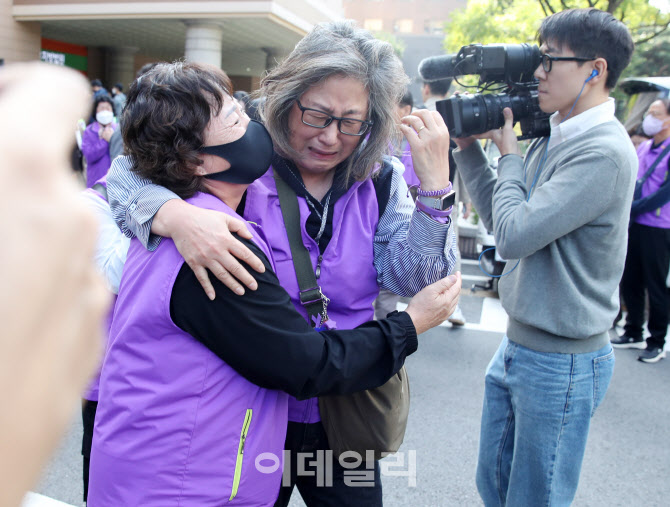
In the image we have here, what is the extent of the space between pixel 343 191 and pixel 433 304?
40 cm

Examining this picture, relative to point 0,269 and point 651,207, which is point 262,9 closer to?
point 651,207

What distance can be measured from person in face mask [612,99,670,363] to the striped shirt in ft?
12.4

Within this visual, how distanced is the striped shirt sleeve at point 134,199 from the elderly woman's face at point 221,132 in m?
0.11

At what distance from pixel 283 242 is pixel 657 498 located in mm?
2566

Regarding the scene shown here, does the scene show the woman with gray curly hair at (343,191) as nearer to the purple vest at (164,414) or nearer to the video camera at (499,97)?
the purple vest at (164,414)

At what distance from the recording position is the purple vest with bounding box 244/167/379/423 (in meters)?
1.47

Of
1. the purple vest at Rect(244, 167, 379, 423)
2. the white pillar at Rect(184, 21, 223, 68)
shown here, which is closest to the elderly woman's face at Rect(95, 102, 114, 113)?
the purple vest at Rect(244, 167, 379, 423)

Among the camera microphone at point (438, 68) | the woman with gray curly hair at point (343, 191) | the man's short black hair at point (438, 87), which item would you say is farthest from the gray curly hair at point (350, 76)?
the man's short black hair at point (438, 87)

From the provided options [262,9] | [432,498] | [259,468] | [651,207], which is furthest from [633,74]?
[259,468]

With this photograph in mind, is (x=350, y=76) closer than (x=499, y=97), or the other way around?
(x=350, y=76)

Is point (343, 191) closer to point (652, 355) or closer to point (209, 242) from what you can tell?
point (209, 242)

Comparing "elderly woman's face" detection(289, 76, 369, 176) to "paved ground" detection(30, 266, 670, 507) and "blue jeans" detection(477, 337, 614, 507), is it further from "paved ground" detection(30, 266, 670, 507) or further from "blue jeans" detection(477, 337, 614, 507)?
"paved ground" detection(30, 266, 670, 507)

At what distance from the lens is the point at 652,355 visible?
15.0 ft

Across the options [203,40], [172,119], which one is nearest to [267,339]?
[172,119]
